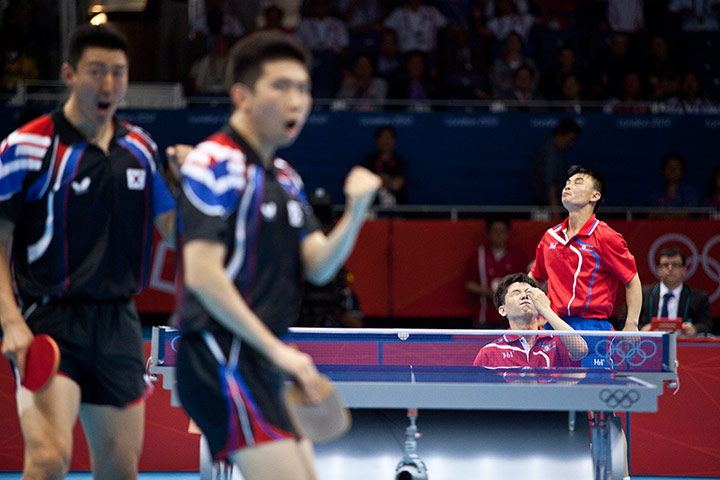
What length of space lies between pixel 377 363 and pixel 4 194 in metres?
2.15

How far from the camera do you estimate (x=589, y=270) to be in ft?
18.2

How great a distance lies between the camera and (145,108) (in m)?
10.2

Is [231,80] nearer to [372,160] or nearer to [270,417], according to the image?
[270,417]

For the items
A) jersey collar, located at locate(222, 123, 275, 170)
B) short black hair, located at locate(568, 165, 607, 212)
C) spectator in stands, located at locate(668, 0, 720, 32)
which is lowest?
jersey collar, located at locate(222, 123, 275, 170)

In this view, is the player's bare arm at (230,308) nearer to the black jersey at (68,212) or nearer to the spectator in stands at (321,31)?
the black jersey at (68,212)

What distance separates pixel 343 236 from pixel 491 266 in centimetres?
671

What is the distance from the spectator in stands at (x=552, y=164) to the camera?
389 inches

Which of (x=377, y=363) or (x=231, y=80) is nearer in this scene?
(x=231, y=80)

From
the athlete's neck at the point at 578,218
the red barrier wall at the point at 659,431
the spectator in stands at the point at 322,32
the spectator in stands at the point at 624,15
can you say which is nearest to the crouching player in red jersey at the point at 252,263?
the athlete's neck at the point at 578,218

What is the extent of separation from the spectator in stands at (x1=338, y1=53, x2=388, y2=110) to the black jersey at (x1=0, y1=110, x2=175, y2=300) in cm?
790

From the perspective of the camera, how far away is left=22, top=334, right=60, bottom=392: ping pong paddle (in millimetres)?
2863

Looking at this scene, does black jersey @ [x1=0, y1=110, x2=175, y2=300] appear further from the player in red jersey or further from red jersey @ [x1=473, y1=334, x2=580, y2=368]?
the player in red jersey

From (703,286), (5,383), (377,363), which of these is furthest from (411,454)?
(703,286)

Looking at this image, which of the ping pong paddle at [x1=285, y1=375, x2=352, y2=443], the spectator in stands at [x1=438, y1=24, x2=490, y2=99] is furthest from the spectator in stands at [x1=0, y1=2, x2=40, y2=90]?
the ping pong paddle at [x1=285, y1=375, x2=352, y2=443]
